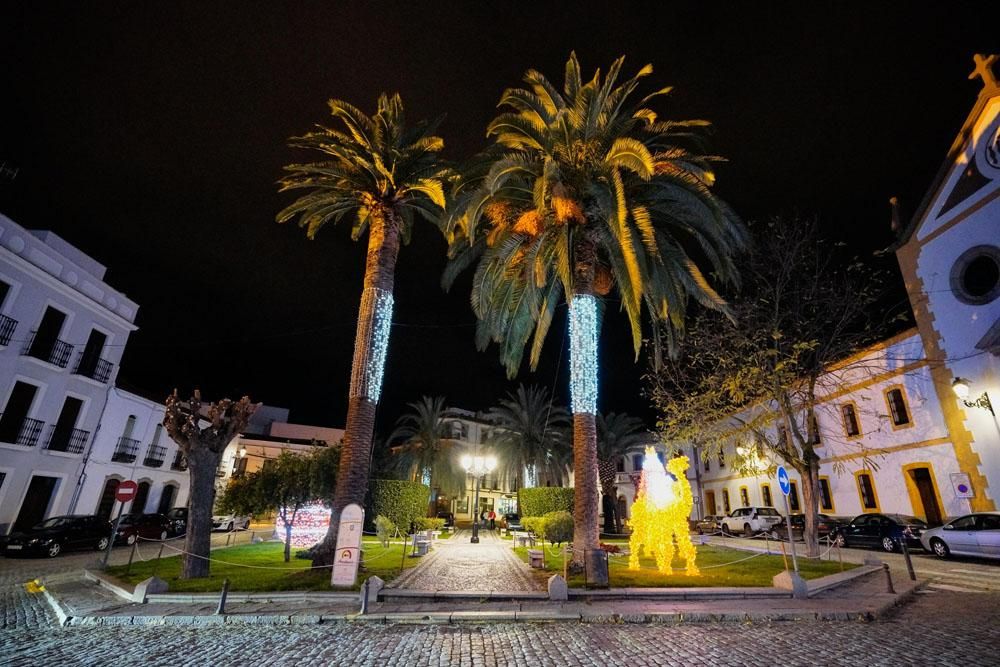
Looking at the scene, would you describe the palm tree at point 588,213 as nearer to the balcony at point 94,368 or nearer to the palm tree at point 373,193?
the palm tree at point 373,193

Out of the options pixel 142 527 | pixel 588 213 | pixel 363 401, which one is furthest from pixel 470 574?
pixel 142 527

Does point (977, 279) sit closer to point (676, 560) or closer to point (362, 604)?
point (676, 560)

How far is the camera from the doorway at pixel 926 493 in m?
21.4

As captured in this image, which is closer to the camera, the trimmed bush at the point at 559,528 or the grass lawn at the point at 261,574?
the grass lawn at the point at 261,574

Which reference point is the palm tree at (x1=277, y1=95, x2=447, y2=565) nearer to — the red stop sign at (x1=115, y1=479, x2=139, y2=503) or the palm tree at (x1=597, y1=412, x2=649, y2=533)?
the red stop sign at (x1=115, y1=479, x2=139, y2=503)

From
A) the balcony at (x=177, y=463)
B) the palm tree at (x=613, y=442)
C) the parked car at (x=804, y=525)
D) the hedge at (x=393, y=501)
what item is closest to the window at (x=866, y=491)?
the parked car at (x=804, y=525)

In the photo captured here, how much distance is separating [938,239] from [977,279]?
107 inches

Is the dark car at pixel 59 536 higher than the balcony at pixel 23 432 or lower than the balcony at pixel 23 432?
lower

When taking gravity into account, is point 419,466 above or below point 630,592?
above

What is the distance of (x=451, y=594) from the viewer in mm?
9820

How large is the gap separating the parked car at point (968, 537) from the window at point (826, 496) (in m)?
11.0

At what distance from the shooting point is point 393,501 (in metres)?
25.6

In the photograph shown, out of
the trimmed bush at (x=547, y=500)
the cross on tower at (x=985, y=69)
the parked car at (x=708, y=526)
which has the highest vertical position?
the cross on tower at (x=985, y=69)

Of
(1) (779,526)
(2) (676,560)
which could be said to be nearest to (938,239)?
(1) (779,526)
